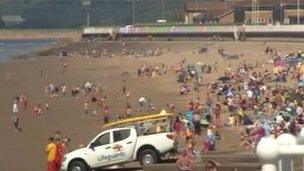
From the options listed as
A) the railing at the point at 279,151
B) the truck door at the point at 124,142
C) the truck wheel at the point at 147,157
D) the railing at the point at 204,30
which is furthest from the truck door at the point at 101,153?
the railing at the point at 204,30

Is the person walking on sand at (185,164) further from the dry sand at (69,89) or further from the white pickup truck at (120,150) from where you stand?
the dry sand at (69,89)

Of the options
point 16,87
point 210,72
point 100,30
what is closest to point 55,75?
point 16,87

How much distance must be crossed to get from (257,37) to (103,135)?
75.3 metres

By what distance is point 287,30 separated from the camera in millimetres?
89250

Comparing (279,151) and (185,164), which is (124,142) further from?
(279,151)

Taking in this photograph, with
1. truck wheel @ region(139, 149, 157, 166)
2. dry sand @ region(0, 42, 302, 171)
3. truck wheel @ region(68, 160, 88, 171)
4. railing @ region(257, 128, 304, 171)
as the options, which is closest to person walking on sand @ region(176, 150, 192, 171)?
truck wheel @ region(139, 149, 157, 166)

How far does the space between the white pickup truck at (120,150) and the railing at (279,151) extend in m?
11.6

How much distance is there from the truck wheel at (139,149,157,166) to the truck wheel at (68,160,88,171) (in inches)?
44.8

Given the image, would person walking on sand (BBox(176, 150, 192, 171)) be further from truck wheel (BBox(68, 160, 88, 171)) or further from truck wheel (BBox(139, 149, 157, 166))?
truck wheel (BBox(68, 160, 88, 171))

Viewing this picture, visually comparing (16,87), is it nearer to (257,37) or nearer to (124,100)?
(124,100)

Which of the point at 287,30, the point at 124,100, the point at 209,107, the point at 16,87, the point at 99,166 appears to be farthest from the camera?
the point at 287,30

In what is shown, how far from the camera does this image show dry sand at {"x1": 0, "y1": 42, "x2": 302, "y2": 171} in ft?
77.3

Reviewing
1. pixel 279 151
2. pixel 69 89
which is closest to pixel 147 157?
pixel 279 151

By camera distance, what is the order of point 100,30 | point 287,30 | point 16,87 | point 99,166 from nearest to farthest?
point 99,166, point 16,87, point 287,30, point 100,30
